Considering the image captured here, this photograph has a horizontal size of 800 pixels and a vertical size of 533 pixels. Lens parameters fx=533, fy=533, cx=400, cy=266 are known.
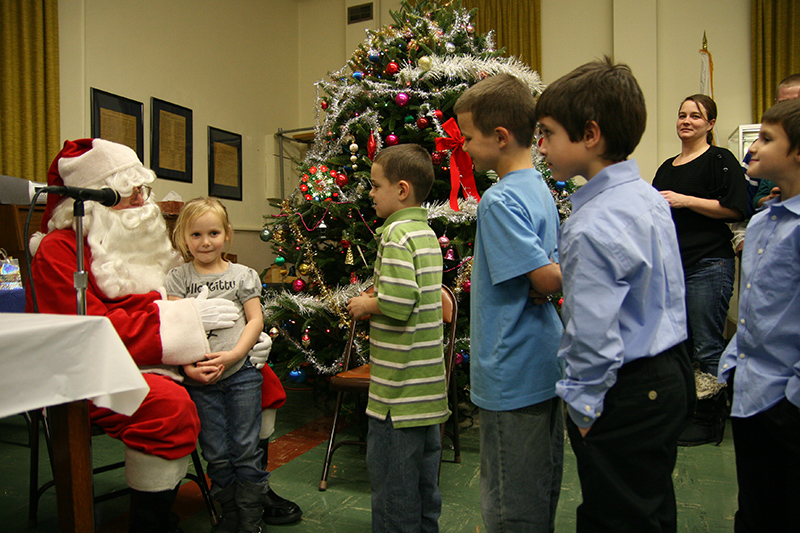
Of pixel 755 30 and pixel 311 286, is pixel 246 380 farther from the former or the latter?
pixel 755 30

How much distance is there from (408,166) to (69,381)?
1.05 meters

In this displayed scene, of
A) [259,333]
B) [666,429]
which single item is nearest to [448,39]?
[259,333]

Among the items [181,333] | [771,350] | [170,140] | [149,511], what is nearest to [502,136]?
[771,350]

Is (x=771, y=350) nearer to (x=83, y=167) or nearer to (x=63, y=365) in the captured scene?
(x=63, y=365)

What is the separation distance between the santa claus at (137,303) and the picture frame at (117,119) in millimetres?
2797

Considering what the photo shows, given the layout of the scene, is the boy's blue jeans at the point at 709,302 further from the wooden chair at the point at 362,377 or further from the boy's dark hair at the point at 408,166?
the boy's dark hair at the point at 408,166

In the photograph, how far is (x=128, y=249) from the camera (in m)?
1.96

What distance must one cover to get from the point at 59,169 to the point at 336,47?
555cm

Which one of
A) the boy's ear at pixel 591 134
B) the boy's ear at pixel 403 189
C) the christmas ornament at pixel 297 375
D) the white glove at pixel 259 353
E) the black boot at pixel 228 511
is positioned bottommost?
the black boot at pixel 228 511

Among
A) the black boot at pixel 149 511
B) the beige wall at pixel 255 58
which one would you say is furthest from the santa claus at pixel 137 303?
the beige wall at pixel 255 58

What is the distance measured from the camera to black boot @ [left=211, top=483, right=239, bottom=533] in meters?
1.78

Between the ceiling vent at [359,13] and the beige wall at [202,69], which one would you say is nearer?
the beige wall at [202,69]

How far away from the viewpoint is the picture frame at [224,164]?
5.60 m

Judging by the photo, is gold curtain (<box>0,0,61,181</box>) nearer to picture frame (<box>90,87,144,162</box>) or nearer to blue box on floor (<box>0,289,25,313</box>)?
picture frame (<box>90,87,144,162</box>)
